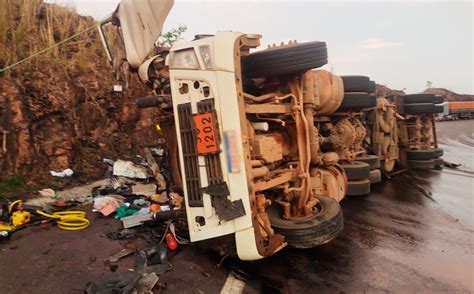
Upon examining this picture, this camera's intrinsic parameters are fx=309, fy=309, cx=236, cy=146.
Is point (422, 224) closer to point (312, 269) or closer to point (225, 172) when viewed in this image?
point (312, 269)

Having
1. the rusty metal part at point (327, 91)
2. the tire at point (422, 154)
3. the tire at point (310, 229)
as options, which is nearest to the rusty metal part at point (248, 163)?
the tire at point (310, 229)

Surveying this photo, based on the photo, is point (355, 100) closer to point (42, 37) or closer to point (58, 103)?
point (58, 103)

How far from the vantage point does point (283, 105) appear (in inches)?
113

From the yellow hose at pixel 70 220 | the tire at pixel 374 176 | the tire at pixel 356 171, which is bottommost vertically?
the tire at pixel 374 176

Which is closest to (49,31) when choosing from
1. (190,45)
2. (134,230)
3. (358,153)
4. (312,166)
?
(134,230)

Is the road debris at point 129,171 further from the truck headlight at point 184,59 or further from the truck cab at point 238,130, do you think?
the truck headlight at point 184,59

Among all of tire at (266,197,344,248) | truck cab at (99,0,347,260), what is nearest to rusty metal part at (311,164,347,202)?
truck cab at (99,0,347,260)

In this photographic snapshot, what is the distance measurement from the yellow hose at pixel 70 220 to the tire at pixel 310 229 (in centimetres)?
217

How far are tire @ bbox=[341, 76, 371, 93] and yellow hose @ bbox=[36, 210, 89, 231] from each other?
4.33 m

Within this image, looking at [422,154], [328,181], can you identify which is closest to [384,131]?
[422,154]

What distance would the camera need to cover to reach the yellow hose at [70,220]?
3438mm

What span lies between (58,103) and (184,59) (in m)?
4.21

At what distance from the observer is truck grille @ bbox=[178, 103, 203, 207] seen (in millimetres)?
2283

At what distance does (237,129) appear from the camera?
220cm
